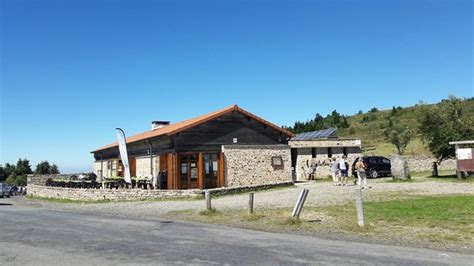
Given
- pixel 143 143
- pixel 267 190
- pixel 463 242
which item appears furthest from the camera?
pixel 143 143

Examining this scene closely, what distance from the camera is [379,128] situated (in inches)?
3558

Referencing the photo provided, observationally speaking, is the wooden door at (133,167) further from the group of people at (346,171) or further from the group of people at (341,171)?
the group of people at (346,171)

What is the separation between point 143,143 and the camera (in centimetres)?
3328

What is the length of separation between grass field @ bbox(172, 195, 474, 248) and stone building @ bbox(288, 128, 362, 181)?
769 inches

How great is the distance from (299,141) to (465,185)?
15.7 m

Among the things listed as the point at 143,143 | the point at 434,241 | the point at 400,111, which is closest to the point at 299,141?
the point at 143,143

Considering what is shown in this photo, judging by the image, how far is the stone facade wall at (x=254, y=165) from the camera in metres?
30.0

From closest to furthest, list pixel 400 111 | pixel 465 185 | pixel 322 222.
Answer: pixel 322 222 < pixel 465 185 < pixel 400 111

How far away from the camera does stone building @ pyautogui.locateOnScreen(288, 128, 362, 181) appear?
3753 centimetres

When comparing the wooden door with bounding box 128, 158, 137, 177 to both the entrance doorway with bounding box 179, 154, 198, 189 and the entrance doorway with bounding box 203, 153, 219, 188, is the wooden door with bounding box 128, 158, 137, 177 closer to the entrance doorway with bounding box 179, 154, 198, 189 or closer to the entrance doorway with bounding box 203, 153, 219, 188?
the entrance doorway with bounding box 179, 154, 198, 189

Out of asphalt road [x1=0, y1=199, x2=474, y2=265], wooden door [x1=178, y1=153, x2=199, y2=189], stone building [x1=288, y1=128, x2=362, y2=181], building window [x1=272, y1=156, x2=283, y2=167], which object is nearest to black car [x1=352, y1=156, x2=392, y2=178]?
stone building [x1=288, y1=128, x2=362, y2=181]

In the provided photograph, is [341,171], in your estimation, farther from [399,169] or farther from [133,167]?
[133,167]

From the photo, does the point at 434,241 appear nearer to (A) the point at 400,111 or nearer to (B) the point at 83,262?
(B) the point at 83,262

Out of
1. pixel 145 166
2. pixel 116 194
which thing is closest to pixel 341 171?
pixel 116 194
